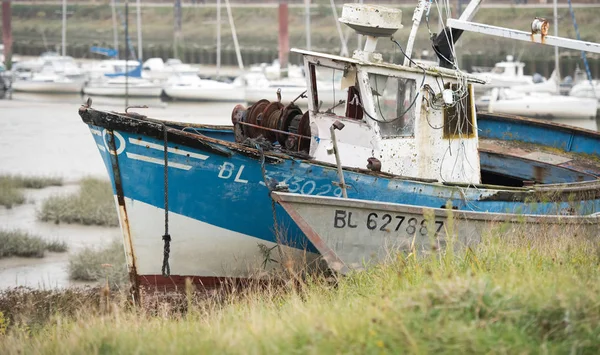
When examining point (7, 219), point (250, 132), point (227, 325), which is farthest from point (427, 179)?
point (7, 219)

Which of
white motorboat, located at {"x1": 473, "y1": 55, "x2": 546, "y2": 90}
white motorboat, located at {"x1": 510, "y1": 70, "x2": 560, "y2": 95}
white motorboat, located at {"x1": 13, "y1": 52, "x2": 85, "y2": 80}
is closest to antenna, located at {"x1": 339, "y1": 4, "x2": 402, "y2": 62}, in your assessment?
white motorboat, located at {"x1": 510, "y1": 70, "x2": 560, "y2": 95}

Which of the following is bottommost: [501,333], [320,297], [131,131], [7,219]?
[7,219]

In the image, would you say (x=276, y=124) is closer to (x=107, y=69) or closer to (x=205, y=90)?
(x=205, y=90)

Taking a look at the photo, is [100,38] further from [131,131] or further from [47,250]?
[131,131]

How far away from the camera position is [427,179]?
10570mm

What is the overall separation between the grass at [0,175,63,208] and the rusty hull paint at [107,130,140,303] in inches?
358

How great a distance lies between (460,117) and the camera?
37.3 feet

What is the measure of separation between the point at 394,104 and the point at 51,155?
19078 mm

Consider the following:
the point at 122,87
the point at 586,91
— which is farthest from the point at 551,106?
the point at 122,87

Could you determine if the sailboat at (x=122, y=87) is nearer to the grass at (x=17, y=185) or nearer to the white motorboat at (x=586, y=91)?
the white motorboat at (x=586, y=91)

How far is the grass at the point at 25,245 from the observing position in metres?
15.0

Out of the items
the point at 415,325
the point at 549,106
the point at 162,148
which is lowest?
the point at 549,106

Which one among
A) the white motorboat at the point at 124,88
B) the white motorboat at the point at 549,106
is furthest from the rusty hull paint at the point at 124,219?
the white motorboat at the point at 124,88

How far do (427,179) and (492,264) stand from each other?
119 inches
